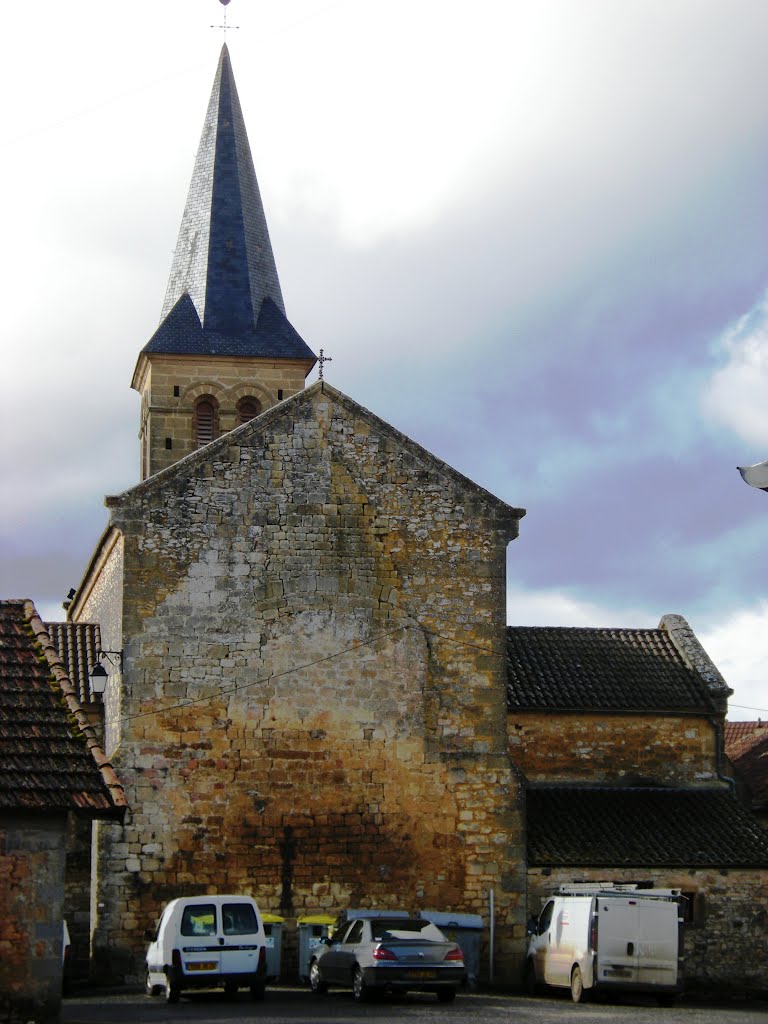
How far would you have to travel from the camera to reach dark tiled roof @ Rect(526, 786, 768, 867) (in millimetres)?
28234

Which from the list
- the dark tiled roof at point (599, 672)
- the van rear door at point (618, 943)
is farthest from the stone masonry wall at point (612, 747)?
the van rear door at point (618, 943)

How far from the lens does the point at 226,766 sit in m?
26.9

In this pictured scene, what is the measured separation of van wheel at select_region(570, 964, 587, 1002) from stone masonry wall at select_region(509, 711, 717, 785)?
7.03 m

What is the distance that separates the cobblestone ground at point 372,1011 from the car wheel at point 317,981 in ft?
0.59

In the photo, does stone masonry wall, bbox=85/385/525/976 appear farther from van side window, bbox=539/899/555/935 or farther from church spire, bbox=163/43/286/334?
church spire, bbox=163/43/286/334

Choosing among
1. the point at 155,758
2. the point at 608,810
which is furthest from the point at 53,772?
the point at 608,810

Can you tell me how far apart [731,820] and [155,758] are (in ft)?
35.4

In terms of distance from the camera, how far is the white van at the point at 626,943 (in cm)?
2297

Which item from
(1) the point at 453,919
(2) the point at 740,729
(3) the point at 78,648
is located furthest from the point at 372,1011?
(2) the point at 740,729

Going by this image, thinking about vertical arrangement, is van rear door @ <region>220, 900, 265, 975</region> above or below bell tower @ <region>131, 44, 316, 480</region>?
below

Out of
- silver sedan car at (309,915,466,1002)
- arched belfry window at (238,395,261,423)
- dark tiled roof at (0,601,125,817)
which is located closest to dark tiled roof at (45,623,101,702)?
silver sedan car at (309,915,466,1002)

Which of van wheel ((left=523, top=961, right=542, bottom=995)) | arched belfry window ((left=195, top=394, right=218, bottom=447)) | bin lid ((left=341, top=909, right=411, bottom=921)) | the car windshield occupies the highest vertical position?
arched belfry window ((left=195, top=394, right=218, bottom=447))

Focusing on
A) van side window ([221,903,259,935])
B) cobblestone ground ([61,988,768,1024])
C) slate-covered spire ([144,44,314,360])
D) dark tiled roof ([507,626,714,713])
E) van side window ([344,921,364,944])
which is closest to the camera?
cobblestone ground ([61,988,768,1024])

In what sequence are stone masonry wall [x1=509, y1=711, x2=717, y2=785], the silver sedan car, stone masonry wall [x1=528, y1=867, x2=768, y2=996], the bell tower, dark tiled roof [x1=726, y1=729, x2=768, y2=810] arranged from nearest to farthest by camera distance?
the silver sedan car
stone masonry wall [x1=528, y1=867, x2=768, y2=996]
stone masonry wall [x1=509, y1=711, x2=717, y2=785]
dark tiled roof [x1=726, y1=729, x2=768, y2=810]
the bell tower
